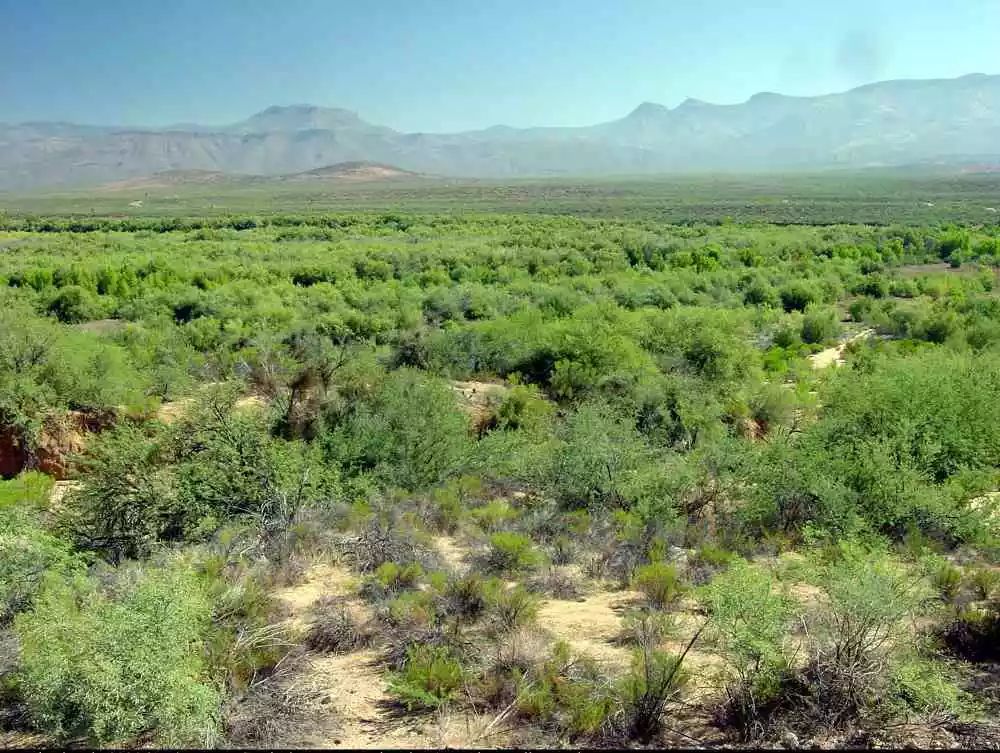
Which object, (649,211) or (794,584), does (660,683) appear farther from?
(649,211)

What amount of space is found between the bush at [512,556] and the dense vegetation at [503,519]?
34mm

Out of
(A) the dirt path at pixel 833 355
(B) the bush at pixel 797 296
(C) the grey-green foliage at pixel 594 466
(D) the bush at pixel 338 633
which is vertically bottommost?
(A) the dirt path at pixel 833 355

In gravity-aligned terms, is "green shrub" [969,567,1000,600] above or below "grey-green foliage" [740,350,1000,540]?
below

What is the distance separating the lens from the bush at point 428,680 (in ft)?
22.8

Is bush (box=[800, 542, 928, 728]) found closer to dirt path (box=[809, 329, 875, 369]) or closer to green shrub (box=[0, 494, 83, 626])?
green shrub (box=[0, 494, 83, 626])

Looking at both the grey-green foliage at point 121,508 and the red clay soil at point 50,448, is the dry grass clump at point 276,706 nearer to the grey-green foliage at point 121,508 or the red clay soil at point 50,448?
the grey-green foliage at point 121,508

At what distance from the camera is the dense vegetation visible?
672 centimetres

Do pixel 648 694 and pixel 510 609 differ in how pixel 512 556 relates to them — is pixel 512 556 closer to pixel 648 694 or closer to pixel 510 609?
pixel 510 609

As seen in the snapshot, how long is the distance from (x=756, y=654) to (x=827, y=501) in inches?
179

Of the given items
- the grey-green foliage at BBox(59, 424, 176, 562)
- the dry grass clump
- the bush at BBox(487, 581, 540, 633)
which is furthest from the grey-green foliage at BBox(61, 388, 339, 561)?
the bush at BBox(487, 581, 540, 633)

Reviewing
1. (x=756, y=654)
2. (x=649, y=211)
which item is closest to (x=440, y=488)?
(x=756, y=654)

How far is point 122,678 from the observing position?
6320 millimetres

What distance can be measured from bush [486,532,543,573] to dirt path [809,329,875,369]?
17.7 meters

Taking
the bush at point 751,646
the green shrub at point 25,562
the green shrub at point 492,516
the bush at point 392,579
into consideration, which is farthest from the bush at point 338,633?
the bush at point 751,646
